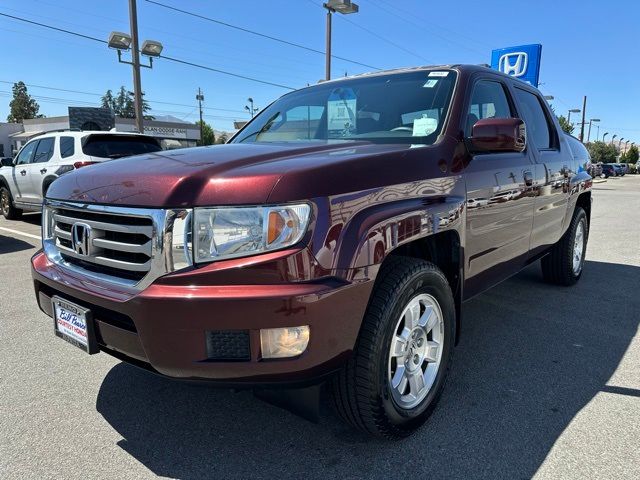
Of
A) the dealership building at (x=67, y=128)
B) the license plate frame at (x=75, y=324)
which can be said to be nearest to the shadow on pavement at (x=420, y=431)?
the license plate frame at (x=75, y=324)

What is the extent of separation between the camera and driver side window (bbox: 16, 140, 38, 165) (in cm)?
997

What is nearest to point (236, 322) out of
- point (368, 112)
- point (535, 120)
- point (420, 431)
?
point (420, 431)

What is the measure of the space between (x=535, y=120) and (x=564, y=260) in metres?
1.65

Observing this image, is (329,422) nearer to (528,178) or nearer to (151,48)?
(528,178)

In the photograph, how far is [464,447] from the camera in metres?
2.36

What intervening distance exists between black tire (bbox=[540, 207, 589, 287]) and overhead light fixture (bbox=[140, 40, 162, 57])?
13821mm

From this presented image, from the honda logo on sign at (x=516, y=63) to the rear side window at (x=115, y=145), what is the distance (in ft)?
35.2

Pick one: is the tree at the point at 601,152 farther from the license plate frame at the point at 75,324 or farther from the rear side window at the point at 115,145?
the license plate frame at the point at 75,324

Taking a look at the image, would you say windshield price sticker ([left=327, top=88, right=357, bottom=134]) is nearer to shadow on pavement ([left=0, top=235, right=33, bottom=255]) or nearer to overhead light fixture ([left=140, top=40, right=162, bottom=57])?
shadow on pavement ([left=0, top=235, right=33, bottom=255])

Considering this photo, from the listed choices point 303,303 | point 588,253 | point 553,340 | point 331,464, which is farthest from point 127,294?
point 588,253

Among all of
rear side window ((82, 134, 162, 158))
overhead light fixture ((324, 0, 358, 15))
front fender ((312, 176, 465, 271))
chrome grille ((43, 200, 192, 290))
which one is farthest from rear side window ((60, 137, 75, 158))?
overhead light fixture ((324, 0, 358, 15))

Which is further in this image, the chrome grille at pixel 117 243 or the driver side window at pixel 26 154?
the driver side window at pixel 26 154

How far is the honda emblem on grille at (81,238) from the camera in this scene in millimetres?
2264

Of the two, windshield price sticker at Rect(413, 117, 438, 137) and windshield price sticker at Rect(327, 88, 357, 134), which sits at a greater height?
windshield price sticker at Rect(327, 88, 357, 134)
